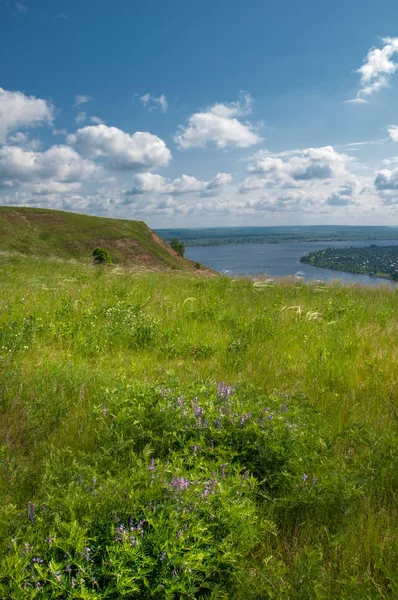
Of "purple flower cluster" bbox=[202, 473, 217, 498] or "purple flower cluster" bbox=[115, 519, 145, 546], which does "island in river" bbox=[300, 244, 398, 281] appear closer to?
"purple flower cluster" bbox=[202, 473, 217, 498]

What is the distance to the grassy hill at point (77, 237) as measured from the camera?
71.9m

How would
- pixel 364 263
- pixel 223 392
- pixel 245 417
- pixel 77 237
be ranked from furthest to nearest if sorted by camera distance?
1. pixel 77 237
2. pixel 364 263
3. pixel 223 392
4. pixel 245 417

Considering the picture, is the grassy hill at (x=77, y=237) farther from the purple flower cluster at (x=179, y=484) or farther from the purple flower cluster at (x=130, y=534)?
the purple flower cluster at (x=130, y=534)

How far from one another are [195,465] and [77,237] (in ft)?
278

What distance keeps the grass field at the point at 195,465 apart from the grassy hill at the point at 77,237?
64347mm

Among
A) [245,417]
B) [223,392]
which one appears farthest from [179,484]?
[223,392]

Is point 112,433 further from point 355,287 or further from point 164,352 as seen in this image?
point 355,287

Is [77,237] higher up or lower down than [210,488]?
higher up

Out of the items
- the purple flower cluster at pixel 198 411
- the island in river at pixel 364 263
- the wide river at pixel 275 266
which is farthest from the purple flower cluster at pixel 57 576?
the island in river at pixel 364 263

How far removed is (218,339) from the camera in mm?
6301

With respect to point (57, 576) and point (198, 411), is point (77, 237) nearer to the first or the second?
point (198, 411)

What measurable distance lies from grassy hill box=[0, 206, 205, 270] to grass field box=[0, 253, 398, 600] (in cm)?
6435

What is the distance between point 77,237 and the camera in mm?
82438

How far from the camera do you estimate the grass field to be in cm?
208
